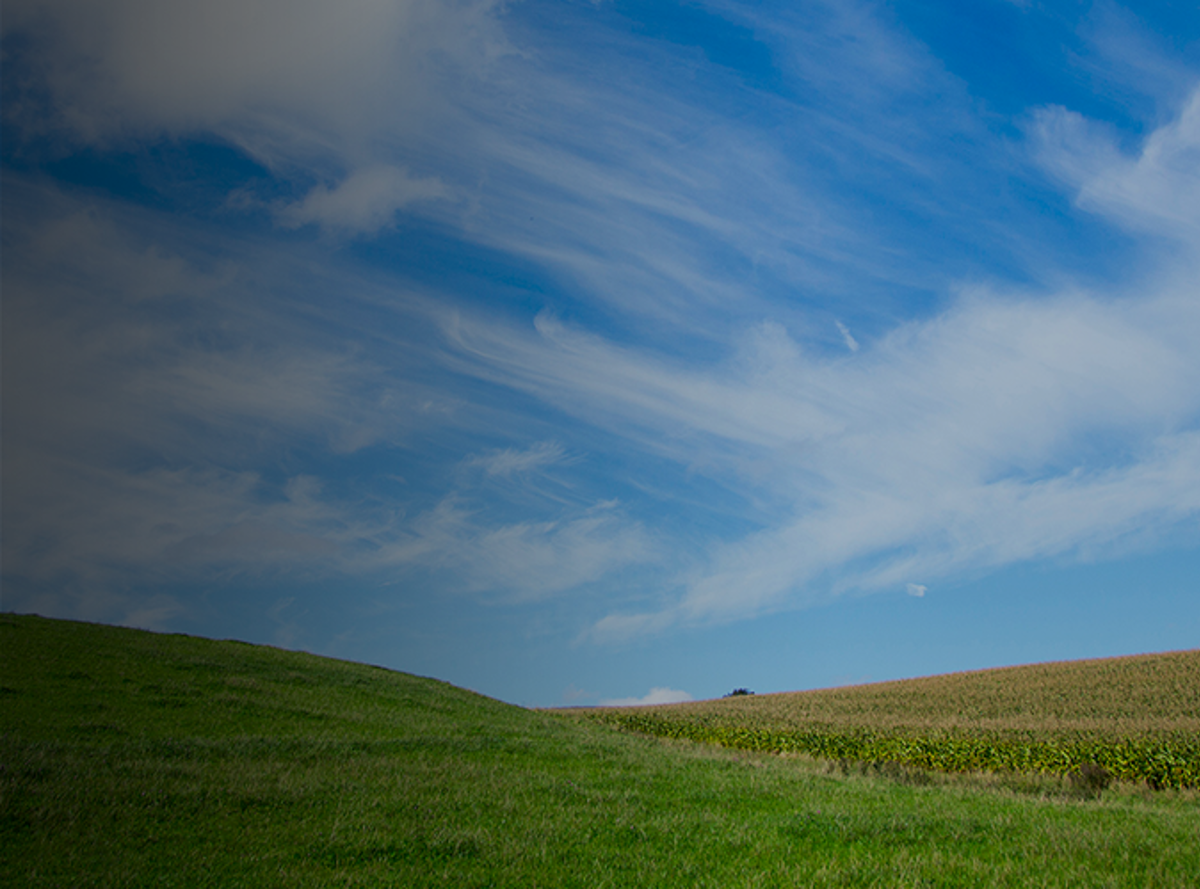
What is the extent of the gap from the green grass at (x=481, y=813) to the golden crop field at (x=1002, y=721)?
456cm

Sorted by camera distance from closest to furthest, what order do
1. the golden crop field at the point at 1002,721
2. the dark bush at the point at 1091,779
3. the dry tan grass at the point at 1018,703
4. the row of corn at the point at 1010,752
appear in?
the dark bush at the point at 1091,779
the row of corn at the point at 1010,752
the golden crop field at the point at 1002,721
the dry tan grass at the point at 1018,703

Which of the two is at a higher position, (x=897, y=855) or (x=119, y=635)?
(x=119, y=635)

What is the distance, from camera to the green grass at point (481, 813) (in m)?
12.2

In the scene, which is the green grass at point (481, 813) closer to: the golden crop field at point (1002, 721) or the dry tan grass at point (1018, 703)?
the golden crop field at point (1002, 721)

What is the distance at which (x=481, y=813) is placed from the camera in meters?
16.9

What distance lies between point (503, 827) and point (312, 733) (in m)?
17.5

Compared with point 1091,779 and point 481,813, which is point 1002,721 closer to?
point 1091,779

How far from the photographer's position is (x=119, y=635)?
48.8m

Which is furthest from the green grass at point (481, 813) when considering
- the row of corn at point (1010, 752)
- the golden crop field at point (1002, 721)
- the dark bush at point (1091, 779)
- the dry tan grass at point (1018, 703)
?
the dry tan grass at point (1018, 703)

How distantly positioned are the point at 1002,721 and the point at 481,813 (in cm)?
5139

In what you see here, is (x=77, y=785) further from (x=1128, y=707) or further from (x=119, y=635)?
(x=1128, y=707)

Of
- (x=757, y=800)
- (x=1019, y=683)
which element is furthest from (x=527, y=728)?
(x=1019, y=683)

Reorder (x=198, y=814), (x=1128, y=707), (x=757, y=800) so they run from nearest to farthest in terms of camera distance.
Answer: (x=198, y=814)
(x=757, y=800)
(x=1128, y=707)

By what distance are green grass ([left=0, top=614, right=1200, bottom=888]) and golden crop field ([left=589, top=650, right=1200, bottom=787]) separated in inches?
179
